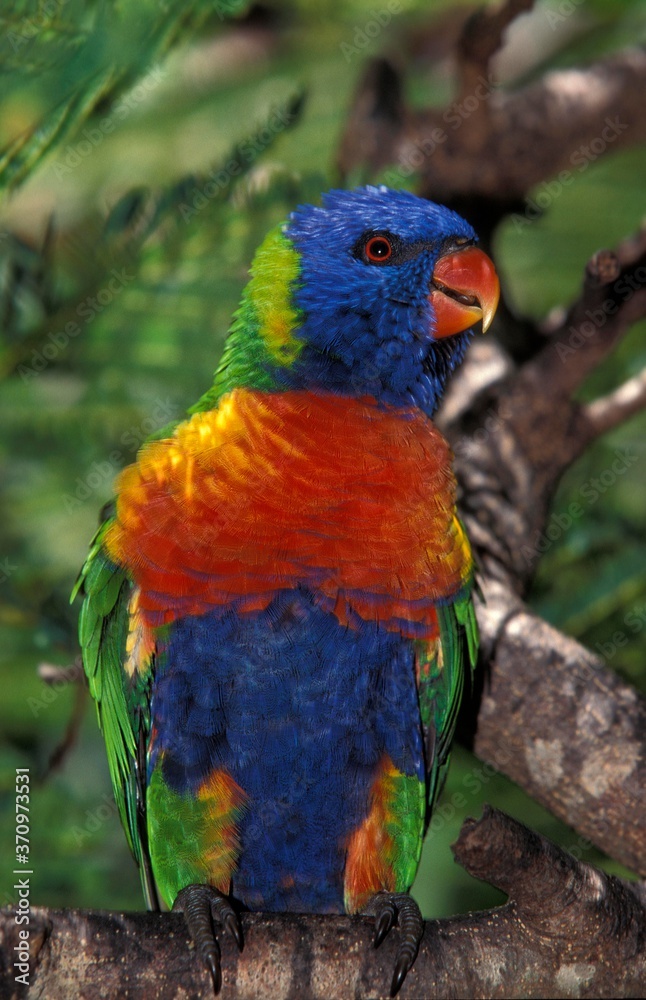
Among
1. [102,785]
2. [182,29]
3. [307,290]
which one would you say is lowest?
[102,785]

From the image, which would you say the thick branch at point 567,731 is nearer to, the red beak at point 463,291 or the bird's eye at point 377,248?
the red beak at point 463,291

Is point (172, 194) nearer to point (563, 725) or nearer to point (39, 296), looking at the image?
point (39, 296)

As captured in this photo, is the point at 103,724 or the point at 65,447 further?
the point at 65,447

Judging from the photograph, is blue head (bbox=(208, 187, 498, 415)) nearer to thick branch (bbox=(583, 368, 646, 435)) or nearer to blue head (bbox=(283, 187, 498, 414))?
blue head (bbox=(283, 187, 498, 414))

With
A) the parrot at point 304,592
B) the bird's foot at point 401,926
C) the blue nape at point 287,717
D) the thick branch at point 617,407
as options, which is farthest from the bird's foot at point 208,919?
the thick branch at point 617,407

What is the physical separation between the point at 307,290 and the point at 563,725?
145 centimetres

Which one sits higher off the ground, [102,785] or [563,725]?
[563,725]

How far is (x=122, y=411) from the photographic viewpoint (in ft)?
11.9

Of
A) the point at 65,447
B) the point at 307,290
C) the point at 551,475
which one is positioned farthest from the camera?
the point at 65,447

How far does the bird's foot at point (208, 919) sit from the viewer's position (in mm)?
1794

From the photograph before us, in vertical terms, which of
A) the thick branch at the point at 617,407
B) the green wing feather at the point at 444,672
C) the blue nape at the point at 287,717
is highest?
the blue nape at the point at 287,717

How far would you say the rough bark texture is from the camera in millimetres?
1654

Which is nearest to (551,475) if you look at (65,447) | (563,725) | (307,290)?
(563,725)

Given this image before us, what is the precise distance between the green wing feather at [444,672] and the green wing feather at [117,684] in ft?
2.48
